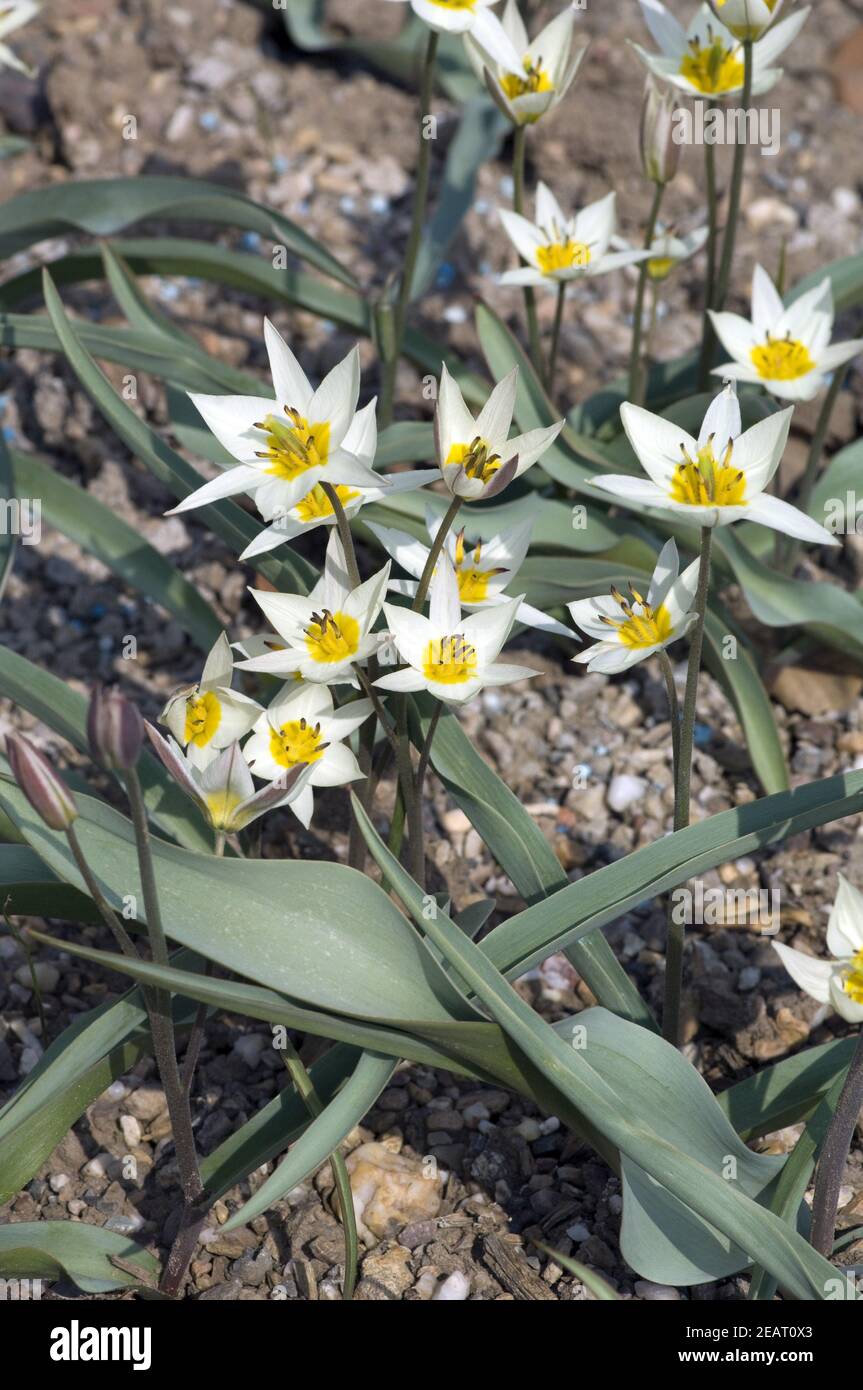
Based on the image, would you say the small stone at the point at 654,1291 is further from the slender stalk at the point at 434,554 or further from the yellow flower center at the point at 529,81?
the yellow flower center at the point at 529,81

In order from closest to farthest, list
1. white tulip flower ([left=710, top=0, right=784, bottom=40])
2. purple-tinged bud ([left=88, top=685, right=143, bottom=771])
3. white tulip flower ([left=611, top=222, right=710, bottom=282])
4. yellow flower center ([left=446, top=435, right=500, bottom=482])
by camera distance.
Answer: purple-tinged bud ([left=88, top=685, right=143, bottom=771]) < yellow flower center ([left=446, top=435, right=500, bottom=482]) < white tulip flower ([left=710, top=0, right=784, bottom=40]) < white tulip flower ([left=611, top=222, right=710, bottom=282])

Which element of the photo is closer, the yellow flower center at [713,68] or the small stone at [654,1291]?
the small stone at [654,1291]

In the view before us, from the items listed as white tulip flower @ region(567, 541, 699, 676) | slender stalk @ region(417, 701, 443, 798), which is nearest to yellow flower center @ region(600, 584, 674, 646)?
white tulip flower @ region(567, 541, 699, 676)

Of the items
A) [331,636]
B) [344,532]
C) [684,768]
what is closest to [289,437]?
[344,532]

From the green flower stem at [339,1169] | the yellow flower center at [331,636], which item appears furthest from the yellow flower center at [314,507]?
the green flower stem at [339,1169]

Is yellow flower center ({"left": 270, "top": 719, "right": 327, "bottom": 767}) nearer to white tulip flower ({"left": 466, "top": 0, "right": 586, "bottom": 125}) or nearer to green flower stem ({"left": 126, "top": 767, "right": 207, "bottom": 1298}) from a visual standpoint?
green flower stem ({"left": 126, "top": 767, "right": 207, "bottom": 1298})

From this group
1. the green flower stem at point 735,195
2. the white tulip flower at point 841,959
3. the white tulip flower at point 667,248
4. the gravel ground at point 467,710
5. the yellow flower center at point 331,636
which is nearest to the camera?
the white tulip flower at point 841,959

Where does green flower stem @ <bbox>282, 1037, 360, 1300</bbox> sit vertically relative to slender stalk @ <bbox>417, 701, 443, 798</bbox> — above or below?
below
